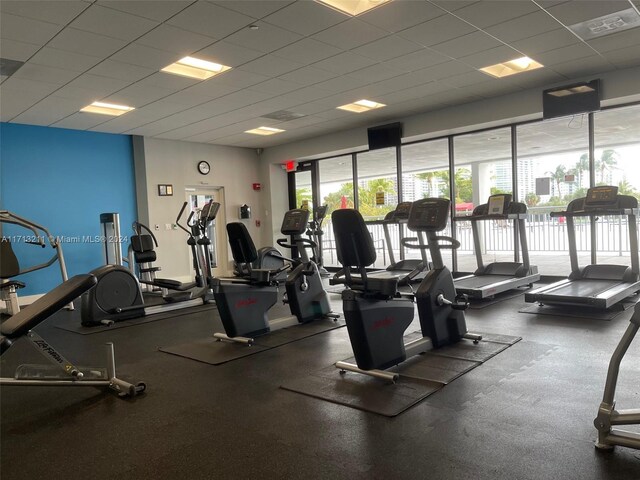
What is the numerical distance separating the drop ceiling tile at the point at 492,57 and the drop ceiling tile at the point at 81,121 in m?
5.62

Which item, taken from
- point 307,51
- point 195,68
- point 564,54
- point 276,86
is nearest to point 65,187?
point 195,68

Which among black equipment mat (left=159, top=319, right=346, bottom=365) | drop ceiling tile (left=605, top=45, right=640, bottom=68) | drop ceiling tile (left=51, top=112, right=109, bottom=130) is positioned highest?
drop ceiling tile (left=51, top=112, right=109, bottom=130)

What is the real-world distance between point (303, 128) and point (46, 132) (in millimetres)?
4533

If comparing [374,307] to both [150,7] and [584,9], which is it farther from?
[584,9]

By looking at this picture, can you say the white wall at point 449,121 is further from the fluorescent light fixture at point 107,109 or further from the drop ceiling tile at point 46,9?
the drop ceiling tile at point 46,9

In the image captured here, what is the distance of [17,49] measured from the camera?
4641mm

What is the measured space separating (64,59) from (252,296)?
3.26 m

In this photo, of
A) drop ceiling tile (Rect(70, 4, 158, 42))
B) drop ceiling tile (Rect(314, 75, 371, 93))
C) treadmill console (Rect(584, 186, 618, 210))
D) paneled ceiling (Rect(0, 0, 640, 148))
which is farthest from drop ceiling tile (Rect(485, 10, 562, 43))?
drop ceiling tile (Rect(70, 4, 158, 42))

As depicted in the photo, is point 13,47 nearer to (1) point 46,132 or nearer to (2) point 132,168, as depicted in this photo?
(1) point 46,132

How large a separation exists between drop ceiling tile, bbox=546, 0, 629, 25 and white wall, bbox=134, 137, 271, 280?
24.2ft

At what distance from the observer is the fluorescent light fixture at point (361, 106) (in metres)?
7.56

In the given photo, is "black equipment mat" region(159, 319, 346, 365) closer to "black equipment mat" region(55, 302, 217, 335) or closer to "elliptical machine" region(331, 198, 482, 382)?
"elliptical machine" region(331, 198, 482, 382)

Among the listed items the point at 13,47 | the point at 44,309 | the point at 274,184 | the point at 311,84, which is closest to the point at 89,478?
the point at 44,309

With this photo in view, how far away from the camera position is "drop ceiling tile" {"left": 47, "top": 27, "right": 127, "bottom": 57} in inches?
172
